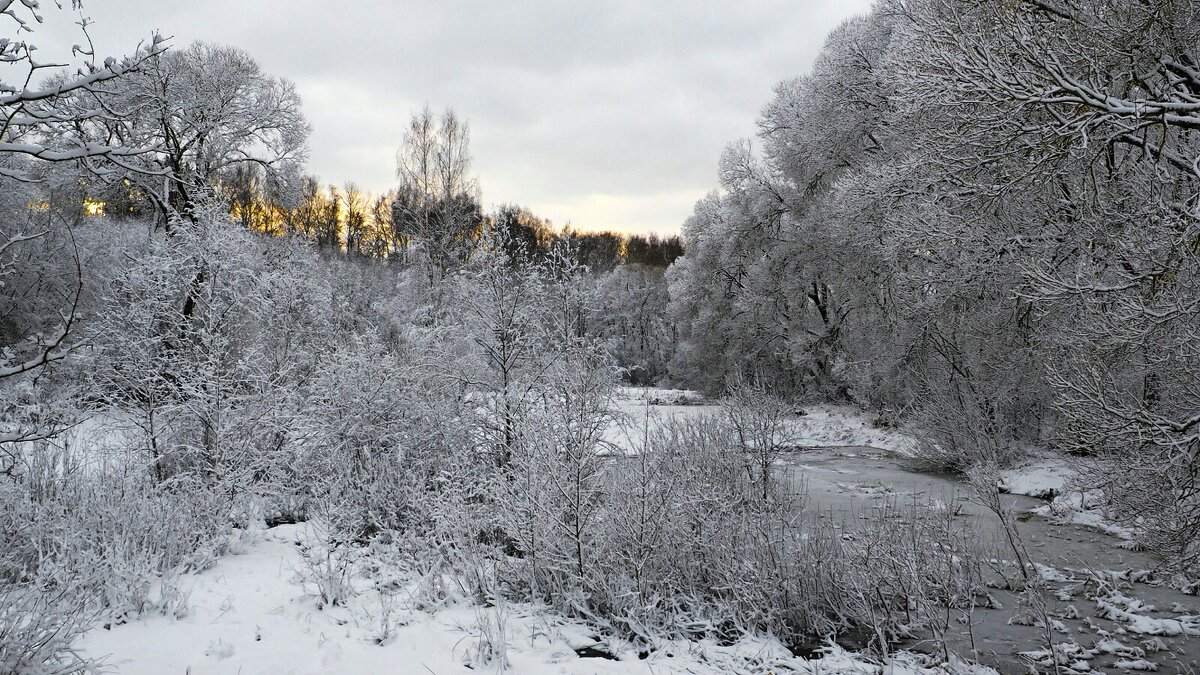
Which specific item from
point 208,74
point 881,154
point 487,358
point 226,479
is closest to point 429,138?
point 208,74

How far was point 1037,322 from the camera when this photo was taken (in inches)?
427

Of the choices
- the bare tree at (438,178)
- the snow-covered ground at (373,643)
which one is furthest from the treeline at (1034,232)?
the bare tree at (438,178)

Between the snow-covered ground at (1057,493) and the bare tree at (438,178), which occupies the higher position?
the bare tree at (438,178)

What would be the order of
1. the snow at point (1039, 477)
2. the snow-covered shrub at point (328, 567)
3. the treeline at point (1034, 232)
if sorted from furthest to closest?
the snow at point (1039, 477) → the treeline at point (1034, 232) → the snow-covered shrub at point (328, 567)

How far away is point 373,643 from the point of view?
4648 mm

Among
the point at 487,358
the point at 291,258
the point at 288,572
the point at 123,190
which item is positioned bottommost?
the point at 288,572

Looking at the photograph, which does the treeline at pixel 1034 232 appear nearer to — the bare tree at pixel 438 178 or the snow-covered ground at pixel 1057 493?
the snow-covered ground at pixel 1057 493

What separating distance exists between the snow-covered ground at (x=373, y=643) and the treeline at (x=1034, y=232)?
2737 mm

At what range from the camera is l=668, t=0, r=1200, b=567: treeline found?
589cm

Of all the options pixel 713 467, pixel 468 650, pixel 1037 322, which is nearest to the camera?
pixel 468 650

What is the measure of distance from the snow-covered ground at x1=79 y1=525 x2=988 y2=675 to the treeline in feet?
8.98

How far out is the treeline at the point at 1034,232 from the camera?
19.3 ft

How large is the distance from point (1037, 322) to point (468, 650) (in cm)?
1059

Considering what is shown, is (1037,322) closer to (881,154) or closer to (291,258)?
(881,154)
